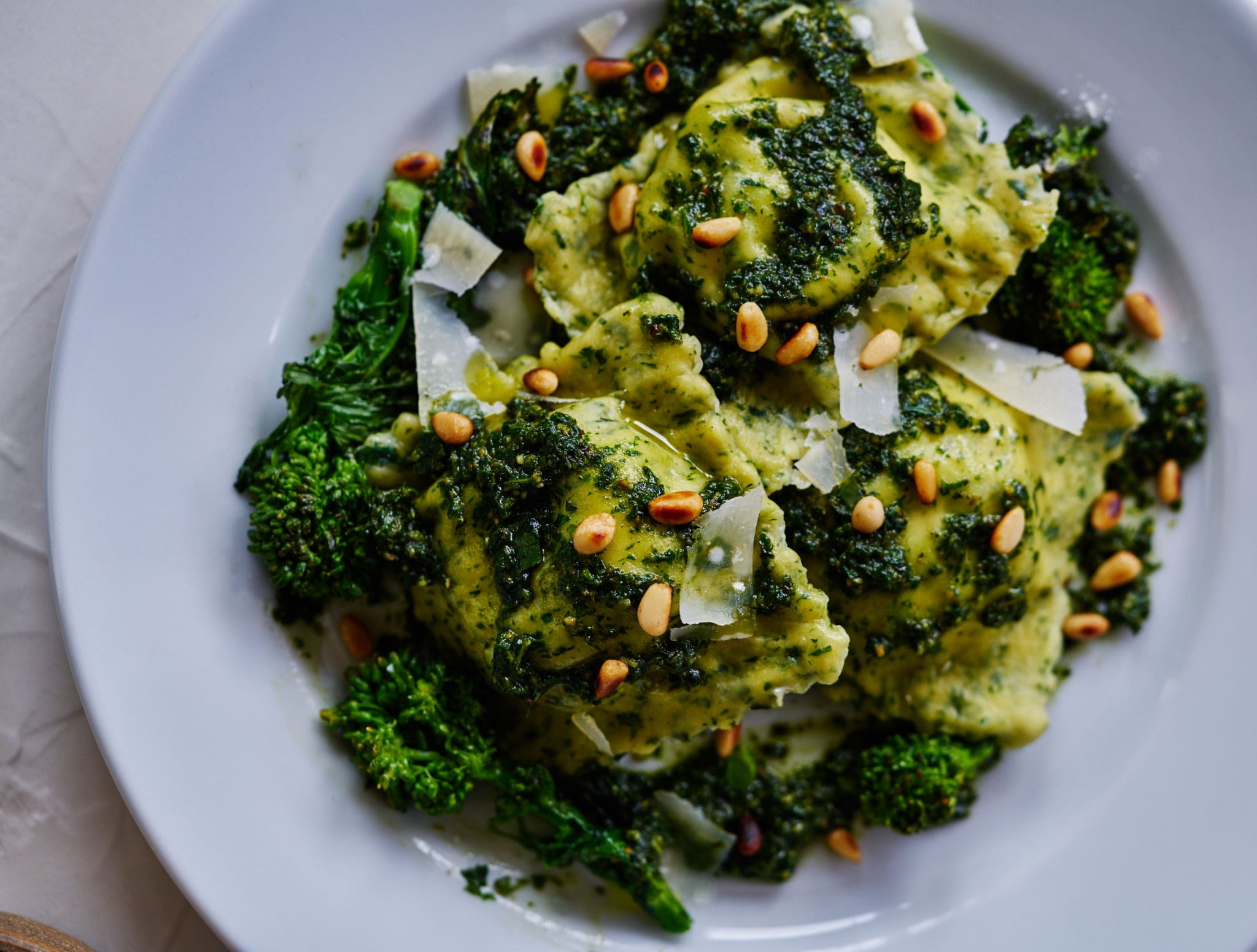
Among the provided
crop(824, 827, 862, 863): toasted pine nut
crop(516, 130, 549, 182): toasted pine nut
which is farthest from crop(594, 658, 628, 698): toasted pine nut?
crop(516, 130, 549, 182): toasted pine nut

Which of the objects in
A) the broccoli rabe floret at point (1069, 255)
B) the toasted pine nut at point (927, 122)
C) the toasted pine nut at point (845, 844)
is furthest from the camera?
the toasted pine nut at point (845, 844)

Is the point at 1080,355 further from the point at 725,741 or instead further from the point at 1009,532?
the point at 725,741

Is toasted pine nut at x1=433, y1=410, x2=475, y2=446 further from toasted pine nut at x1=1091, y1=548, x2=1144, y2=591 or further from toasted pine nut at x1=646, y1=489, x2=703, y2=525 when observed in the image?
toasted pine nut at x1=1091, y1=548, x2=1144, y2=591

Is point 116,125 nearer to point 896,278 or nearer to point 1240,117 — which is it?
point 896,278

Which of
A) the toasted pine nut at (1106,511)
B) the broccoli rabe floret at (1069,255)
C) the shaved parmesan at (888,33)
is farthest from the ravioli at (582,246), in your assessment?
the toasted pine nut at (1106,511)

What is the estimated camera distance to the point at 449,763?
3885 millimetres

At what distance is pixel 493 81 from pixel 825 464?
6.60ft

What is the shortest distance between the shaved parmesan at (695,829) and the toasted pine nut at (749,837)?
0.05m

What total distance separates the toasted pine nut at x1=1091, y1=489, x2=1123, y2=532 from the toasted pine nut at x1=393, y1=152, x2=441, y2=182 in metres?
3.12

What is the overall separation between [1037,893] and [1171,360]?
2364 mm

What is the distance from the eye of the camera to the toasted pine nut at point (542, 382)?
3826 mm

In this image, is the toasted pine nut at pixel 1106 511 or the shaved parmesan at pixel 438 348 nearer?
the shaved parmesan at pixel 438 348

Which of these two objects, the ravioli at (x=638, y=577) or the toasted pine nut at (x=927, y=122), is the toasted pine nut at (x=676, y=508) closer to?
the ravioli at (x=638, y=577)

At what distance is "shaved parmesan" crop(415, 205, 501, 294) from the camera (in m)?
3.99
